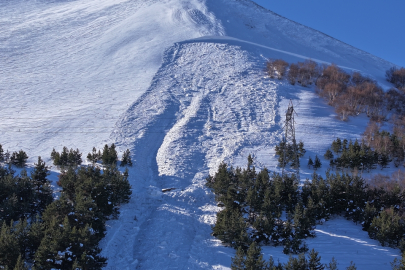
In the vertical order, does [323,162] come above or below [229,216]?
above

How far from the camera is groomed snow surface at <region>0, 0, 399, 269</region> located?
17078mm

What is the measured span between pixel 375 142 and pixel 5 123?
34496mm

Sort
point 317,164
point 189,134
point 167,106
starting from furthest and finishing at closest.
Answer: point 167,106 < point 189,134 < point 317,164

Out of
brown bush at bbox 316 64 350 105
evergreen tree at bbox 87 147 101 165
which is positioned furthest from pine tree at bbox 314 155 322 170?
evergreen tree at bbox 87 147 101 165

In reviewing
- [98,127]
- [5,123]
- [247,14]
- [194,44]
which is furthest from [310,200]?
[247,14]

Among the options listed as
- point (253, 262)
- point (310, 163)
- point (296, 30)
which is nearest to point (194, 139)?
point (310, 163)

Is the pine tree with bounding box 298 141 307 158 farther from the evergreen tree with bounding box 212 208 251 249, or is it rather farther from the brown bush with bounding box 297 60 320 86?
the brown bush with bounding box 297 60 320 86

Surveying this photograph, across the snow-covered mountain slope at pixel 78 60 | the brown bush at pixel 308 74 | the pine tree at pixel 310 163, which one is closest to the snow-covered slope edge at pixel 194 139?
the pine tree at pixel 310 163

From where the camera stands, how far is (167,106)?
34.9m

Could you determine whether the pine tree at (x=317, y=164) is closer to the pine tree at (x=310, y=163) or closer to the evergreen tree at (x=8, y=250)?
the pine tree at (x=310, y=163)

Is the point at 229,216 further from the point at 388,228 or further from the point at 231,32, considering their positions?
the point at 231,32

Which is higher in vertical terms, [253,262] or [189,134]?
[189,134]

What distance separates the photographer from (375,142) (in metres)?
26.0

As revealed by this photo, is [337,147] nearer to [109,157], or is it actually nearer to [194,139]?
[194,139]
